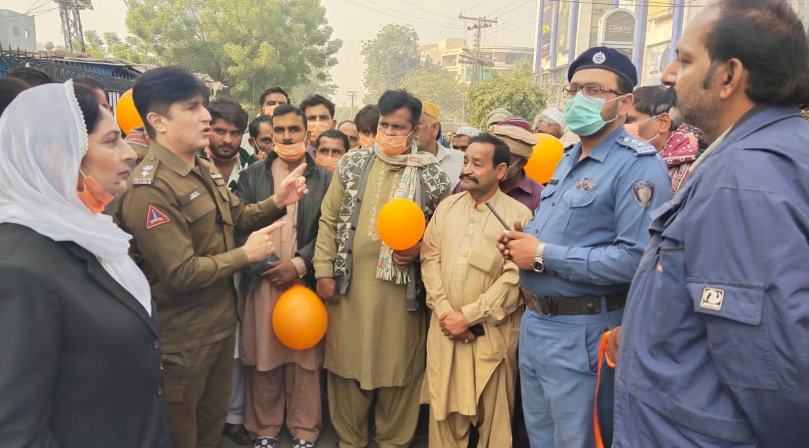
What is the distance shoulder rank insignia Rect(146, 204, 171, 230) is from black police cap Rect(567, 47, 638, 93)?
2253mm

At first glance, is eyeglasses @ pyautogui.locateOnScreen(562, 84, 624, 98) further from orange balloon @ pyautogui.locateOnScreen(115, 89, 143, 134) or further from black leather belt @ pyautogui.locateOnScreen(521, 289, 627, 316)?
orange balloon @ pyautogui.locateOnScreen(115, 89, 143, 134)

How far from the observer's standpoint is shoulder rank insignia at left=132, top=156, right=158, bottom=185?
8.55 ft

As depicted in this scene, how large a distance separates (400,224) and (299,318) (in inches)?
35.7

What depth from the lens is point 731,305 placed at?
128 centimetres

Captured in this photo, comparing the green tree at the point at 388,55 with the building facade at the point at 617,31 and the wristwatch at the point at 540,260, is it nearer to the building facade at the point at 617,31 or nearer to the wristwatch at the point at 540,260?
the building facade at the point at 617,31

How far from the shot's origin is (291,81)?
36.7m

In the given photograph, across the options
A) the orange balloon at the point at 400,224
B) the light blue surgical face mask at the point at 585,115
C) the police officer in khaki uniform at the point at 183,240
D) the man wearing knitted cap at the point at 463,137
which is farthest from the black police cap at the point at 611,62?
the man wearing knitted cap at the point at 463,137

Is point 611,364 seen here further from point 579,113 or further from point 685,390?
point 579,113

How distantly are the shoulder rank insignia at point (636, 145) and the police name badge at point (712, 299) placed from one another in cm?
124

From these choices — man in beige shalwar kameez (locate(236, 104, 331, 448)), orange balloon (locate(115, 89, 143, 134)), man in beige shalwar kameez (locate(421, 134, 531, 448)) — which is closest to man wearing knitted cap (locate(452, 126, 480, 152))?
man in beige shalwar kameez (locate(236, 104, 331, 448))

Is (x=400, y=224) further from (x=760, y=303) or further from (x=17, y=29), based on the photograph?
(x=17, y=29)

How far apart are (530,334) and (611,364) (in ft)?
2.04

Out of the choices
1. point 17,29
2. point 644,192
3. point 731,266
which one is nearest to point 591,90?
point 644,192

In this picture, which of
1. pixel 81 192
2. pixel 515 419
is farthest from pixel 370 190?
pixel 81 192
